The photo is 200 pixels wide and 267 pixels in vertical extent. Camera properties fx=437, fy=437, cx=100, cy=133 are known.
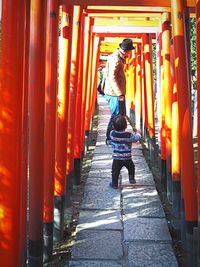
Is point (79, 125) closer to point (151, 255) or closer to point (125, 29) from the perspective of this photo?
point (125, 29)

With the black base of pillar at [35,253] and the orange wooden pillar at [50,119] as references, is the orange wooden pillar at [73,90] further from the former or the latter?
the black base of pillar at [35,253]

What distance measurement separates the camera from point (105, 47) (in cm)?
1445

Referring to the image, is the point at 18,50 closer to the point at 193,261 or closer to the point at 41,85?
the point at 41,85

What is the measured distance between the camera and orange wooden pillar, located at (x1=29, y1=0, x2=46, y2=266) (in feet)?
9.68

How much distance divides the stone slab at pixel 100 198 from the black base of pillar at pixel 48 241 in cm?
112

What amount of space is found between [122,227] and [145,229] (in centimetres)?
22

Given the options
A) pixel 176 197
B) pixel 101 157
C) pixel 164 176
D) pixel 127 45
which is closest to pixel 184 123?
pixel 176 197

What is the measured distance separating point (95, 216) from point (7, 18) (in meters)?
2.60

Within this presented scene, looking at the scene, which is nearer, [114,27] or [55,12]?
[55,12]

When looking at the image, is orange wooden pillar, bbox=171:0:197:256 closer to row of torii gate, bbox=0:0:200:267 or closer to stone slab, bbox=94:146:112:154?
row of torii gate, bbox=0:0:200:267

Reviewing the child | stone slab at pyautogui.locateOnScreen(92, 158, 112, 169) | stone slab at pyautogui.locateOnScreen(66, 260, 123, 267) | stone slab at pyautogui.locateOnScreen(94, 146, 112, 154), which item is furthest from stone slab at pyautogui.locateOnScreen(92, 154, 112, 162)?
stone slab at pyautogui.locateOnScreen(66, 260, 123, 267)

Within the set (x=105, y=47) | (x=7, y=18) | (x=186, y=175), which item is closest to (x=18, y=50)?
(x=7, y=18)

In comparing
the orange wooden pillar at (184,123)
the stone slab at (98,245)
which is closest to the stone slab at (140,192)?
the stone slab at (98,245)

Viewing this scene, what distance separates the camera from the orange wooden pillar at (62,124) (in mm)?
4074
